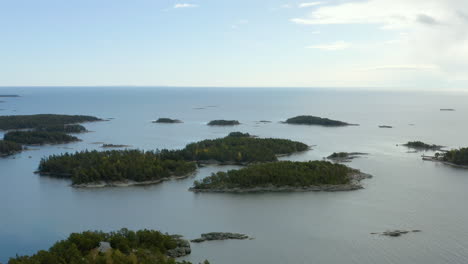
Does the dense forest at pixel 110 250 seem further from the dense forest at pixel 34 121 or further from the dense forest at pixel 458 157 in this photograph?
the dense forest at pixel 34 121

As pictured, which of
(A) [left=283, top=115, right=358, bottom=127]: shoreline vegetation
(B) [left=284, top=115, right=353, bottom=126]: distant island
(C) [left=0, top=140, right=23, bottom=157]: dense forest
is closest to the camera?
(C) [left=0, top=140, right=23, bottom=157]: dense forest

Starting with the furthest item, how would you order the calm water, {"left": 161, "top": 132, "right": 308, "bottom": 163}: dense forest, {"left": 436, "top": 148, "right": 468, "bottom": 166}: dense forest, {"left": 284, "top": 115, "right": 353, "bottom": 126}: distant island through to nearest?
{"left": 284, "top": 115, "right": 353, "bottom": 126}: distant island, {"left": 161, "top": 132, "right": 308, "bottom": 163}: dense forest, {"left": 436, "top": 148, "right": 468, "bottom": 166}: dense forest, the calm water

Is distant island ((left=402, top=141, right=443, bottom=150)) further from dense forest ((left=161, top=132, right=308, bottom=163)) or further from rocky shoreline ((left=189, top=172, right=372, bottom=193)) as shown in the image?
rocky shoreline ((left=189, top=172, right=372, bottom=193))

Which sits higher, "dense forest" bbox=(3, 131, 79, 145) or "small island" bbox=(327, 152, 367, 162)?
"small island" bbox=(327, 152, 367, 162)

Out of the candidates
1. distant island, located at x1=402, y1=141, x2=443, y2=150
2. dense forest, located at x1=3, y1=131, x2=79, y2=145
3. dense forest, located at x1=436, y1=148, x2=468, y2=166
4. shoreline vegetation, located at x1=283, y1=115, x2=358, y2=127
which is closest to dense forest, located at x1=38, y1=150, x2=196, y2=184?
dense forest, located at x1=3, y1=131, x2=79, y2=145

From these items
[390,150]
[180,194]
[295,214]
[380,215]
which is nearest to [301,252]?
[295,214]

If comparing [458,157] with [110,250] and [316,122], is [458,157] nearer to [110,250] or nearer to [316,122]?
[110,250]

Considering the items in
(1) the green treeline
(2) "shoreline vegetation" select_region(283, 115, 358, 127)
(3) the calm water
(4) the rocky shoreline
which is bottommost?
(3) the calm water
